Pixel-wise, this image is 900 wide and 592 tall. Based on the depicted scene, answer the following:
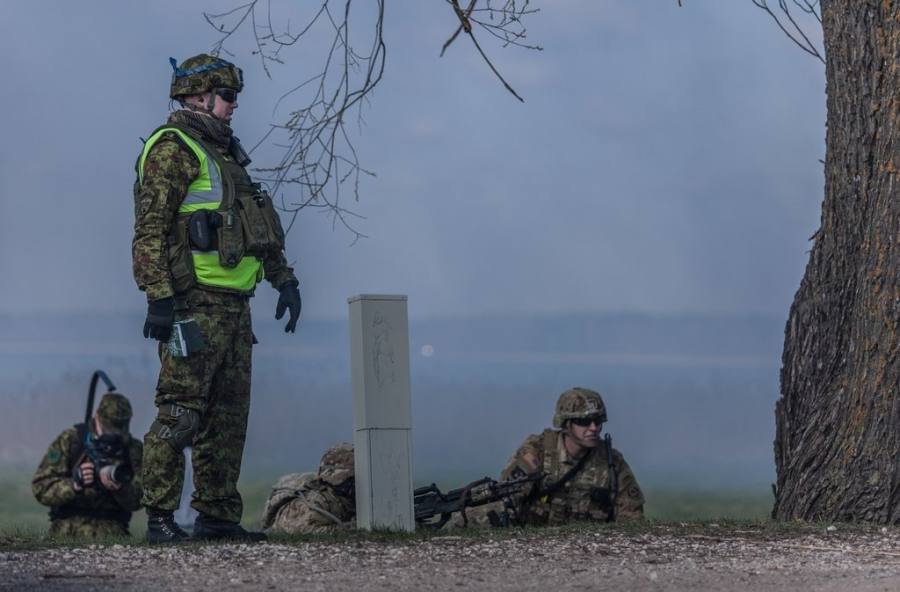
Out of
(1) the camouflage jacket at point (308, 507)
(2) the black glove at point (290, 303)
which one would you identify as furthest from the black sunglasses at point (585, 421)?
(2) the black glove at point (290, 303)

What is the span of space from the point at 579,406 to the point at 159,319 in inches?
157

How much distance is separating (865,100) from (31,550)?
5.16 m

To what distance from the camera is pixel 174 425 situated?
7102mm

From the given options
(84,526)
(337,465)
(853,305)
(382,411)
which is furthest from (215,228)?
(84,526)

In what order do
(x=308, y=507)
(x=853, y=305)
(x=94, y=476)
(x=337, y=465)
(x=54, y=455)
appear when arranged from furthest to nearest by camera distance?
1. (x=54, y=455)
2. (x=94, y=476)
3. (x=337, y=465)
4. (x=308, y=507)
5. (x=853, y=305)

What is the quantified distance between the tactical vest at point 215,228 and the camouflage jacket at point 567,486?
3.25m

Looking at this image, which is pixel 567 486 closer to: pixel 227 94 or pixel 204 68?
pixel 227 94

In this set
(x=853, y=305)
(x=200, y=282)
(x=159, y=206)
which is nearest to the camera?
(x=159, y=206)

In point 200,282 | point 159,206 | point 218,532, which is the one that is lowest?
point 218,532

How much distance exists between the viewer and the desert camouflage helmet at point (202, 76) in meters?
7.36

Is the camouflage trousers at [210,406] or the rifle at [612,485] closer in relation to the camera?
the camouflage trousers at [210,406]

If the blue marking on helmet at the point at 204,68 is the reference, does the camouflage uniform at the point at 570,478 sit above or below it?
below

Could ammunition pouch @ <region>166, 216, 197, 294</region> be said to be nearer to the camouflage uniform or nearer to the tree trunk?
the camouflage uniform

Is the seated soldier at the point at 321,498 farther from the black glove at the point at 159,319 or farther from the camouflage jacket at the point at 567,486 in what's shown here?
the black glove at the point at 159,319
